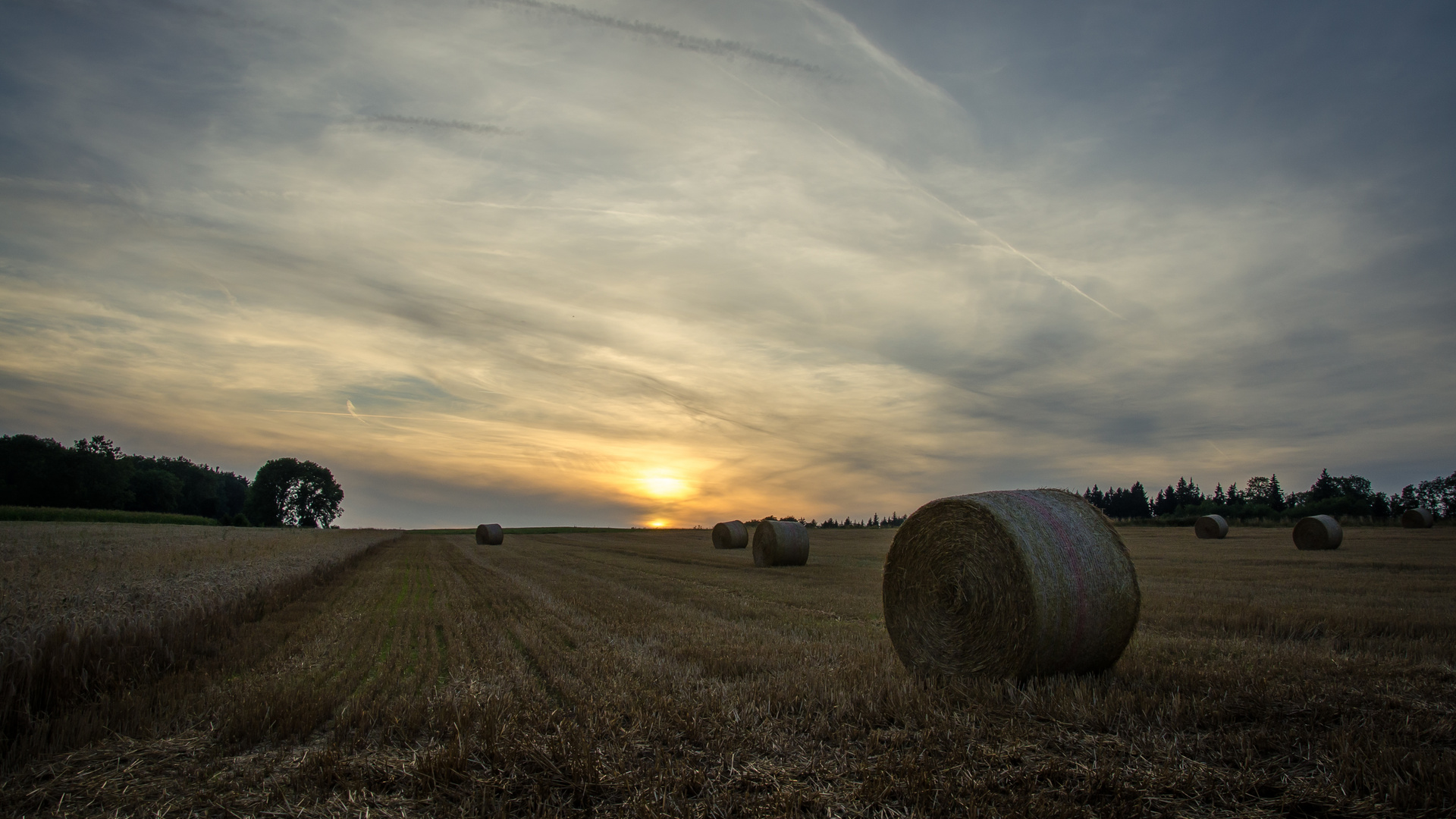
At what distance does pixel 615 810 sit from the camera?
3.71 metres

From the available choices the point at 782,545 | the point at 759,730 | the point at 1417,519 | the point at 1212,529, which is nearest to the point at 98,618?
the point at 759,730

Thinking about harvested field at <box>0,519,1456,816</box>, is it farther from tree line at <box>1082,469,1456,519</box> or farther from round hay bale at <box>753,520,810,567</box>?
tree line at <box>1082,469,1456,519</box>

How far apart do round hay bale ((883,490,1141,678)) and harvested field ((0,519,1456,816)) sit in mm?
330

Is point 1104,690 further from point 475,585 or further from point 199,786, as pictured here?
point 475,585

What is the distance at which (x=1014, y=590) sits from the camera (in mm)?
6914

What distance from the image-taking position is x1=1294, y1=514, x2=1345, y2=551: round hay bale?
28172 mm

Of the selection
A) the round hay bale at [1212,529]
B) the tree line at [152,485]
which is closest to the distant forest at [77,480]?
the tree line at [152,485]

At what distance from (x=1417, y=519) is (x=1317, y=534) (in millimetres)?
19288

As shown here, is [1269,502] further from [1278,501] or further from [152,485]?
[152,485]

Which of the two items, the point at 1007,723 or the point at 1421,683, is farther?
the point at 1421,683

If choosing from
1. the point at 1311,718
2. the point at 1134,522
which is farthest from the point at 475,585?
the point at 1134,522

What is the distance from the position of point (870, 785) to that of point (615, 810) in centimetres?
136

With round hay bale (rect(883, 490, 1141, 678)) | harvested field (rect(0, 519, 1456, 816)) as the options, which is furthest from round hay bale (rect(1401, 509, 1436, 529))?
round hay bale (rect(883, 490, 1141, 678))

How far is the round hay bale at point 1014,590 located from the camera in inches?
264
